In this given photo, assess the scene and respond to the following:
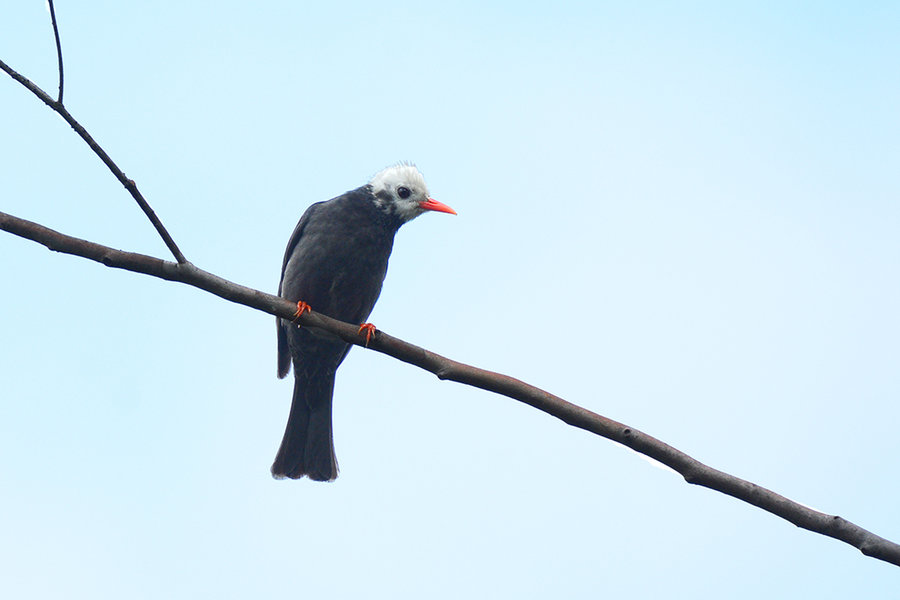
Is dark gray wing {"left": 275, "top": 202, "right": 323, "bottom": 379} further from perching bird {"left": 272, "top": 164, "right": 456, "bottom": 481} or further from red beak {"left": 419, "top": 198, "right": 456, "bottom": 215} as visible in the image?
red beak {"left": 419, "top": 198, "right": 456, "bottom": 215}

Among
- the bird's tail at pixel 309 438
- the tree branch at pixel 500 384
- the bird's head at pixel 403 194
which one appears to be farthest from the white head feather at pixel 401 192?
the tree branch at pixel 500 384

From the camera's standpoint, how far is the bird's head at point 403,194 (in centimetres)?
685

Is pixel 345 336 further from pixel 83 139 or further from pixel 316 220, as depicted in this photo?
pixel 316 220

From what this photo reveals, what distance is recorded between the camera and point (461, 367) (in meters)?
3.68

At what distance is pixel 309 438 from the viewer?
6934 mm

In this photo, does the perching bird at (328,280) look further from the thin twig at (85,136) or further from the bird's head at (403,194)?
the thin twig at (85,136)

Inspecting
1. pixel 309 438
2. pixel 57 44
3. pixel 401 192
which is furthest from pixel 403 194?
pixel 57 44

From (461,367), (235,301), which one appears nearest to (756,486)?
(461,367)

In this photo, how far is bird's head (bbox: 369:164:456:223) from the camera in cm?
685

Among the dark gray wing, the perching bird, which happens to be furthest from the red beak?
the dark gray wing

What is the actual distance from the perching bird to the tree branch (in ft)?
6.73

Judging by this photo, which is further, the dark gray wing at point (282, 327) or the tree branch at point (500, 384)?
the dark gray wing at point (282, 327)

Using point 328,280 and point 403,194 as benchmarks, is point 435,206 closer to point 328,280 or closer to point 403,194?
point 403,194

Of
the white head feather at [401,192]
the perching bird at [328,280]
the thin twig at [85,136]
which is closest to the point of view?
the thin twig at [85,136]
